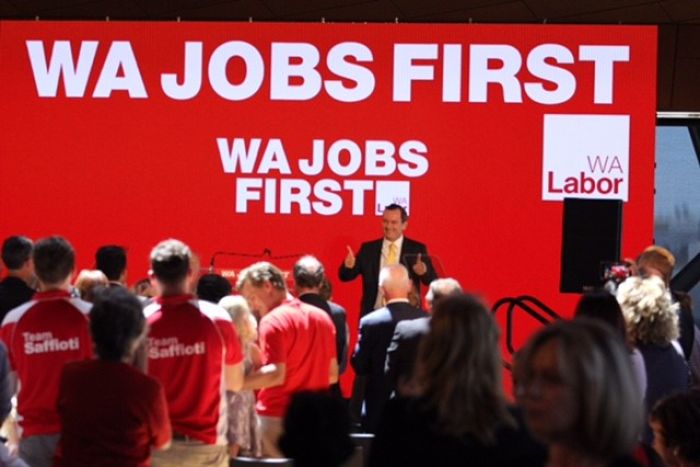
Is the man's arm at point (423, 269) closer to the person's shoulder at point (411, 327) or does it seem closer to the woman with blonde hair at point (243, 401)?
the person's shoulder at point (411, 327)

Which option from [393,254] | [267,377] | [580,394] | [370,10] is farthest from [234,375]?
[370,10]

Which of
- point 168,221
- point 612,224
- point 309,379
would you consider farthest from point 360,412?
point 168,221

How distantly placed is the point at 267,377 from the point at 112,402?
147 cm

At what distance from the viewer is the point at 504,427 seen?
253 centimetres

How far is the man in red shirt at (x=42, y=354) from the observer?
4109mm

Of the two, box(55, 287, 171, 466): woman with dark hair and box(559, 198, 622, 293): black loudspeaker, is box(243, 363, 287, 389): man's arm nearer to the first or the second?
box(55, 287, 171, 466): woman with dark hair

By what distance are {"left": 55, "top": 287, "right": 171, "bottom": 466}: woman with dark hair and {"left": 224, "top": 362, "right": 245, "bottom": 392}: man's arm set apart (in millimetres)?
802

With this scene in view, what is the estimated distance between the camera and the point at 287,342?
17.2ft

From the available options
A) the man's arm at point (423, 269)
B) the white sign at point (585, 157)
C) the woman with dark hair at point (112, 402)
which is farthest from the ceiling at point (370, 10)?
the woman with dark hair at point (112, 402)

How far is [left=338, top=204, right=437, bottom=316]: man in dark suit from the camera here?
856cm

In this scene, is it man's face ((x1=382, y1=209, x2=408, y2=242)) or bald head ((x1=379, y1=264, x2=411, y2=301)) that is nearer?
bald head ((x1=379, y1=264, x2=411, y2=301))

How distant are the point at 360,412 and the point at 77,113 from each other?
4377 mm

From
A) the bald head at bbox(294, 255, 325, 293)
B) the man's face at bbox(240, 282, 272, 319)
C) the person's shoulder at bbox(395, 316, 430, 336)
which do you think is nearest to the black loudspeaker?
the bald head at bbox(294, 255, 325, 293)

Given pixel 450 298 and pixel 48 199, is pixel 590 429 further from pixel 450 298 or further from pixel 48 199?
pixel 48 199
